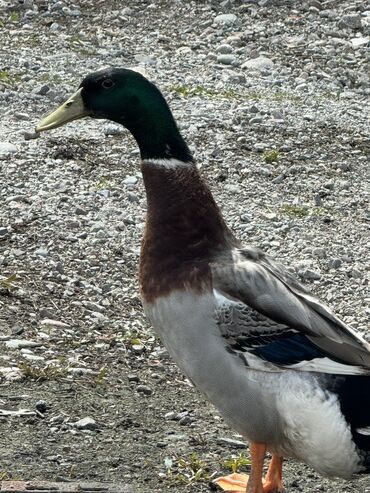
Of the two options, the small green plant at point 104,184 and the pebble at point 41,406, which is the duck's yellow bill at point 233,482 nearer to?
the pebble at point 41,406

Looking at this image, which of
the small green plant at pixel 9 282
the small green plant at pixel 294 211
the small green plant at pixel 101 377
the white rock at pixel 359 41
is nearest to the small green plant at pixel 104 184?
the small green plant at pixel 294 211

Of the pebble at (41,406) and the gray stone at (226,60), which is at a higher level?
the gray stone at (226,60)

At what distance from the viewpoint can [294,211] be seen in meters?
9.14

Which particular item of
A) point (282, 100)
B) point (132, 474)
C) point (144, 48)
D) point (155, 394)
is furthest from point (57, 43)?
point (132, 474)

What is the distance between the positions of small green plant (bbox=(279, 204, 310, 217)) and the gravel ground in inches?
0.7

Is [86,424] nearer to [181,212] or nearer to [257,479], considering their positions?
[257,479]

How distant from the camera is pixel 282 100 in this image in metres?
10.9

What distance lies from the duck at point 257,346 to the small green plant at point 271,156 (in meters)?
3.85

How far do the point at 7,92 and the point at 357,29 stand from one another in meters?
3.77

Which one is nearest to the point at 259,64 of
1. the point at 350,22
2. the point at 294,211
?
the point at 350,22

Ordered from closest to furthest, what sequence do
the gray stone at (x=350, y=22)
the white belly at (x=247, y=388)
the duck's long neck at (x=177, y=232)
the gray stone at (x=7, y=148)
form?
the white belly at (x=247, y=388) < the duck's long neck at (x=177, y=232) < the gray stone at (x=7, y=148) < the gray stone at (x=350, y=22)

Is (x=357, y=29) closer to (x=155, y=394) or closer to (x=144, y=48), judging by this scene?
(x=144, y=48)

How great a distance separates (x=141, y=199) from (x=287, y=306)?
3508 mm

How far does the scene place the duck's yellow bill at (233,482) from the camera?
6.05 meters
